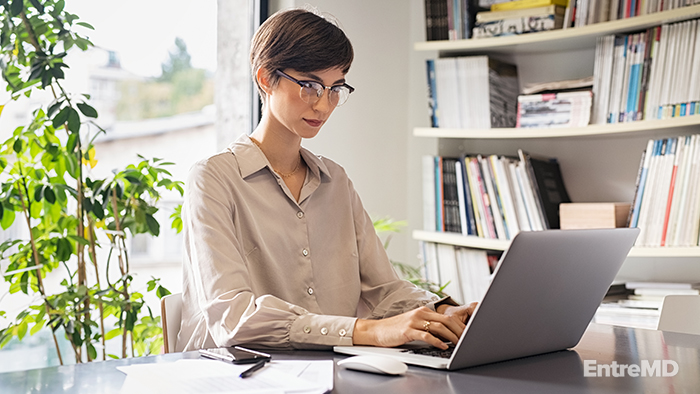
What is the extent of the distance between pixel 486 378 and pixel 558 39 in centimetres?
190

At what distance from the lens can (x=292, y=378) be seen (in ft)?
2.86

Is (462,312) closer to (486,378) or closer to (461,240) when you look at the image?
(486,378)

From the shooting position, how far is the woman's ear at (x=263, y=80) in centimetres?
146

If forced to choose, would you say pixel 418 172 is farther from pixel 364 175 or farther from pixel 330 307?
pixel 330 307

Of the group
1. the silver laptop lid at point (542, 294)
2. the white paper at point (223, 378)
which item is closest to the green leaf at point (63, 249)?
the white paper at point (223, 378)

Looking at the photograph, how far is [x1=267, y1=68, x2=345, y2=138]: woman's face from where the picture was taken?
141 cm

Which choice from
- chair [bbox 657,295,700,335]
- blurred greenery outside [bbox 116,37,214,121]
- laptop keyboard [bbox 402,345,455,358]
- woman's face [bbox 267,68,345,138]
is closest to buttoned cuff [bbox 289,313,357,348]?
laptop keyboard [bbox 402,345,455,358]

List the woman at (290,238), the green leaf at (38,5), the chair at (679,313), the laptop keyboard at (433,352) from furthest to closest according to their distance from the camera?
1. the green leaf at (38,5)
2. the chair at (679,313)
3. the woman at (290,238)
4. the laptop keyboard at (433,352)

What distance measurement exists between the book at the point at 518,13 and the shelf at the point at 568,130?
437mm

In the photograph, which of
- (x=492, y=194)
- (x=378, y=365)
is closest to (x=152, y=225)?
(x=378, y=365)

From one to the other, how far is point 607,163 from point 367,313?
145 cm

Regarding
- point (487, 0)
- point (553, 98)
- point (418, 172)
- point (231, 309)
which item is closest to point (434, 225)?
point (418, 172)

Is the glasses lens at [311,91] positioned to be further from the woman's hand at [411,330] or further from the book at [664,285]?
the book at [664,285]

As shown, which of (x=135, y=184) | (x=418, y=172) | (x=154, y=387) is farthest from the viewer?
(x=418, y=172)
